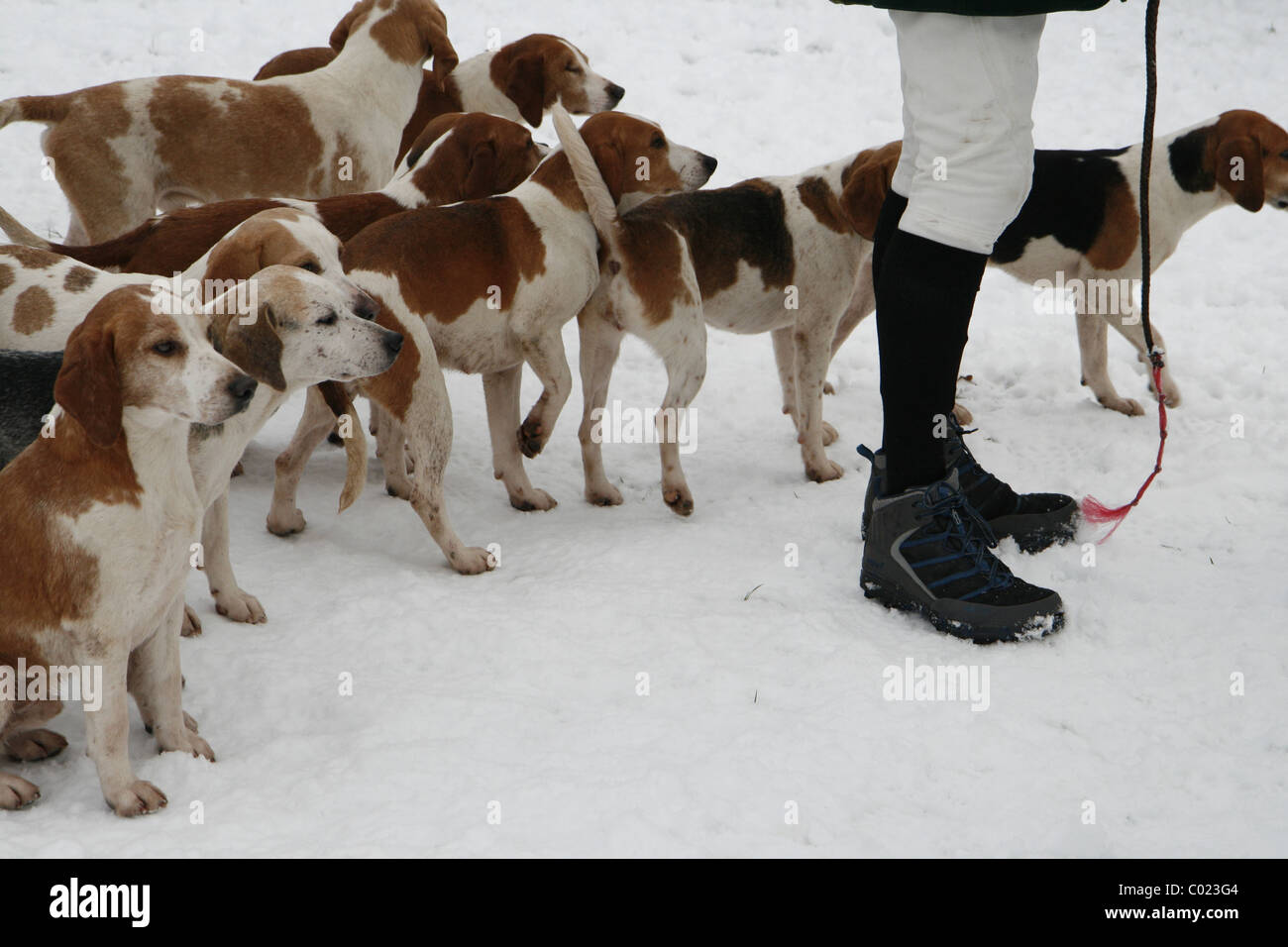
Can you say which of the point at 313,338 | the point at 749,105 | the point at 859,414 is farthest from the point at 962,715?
the point at 749,105

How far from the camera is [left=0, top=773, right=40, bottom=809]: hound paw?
2.25m

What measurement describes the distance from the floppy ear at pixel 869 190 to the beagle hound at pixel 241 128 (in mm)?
1827

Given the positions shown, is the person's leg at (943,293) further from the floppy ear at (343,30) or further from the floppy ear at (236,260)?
the floppy ear at (343,30)

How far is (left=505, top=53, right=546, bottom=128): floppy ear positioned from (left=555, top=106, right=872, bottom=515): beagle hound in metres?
1.00

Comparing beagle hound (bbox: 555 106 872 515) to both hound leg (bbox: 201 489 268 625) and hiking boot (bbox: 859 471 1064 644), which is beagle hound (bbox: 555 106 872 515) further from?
hound leg (bbox: 201 489 268 625)

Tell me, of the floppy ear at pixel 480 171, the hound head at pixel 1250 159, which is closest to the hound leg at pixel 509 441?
the floppy ear at pixel 480 171

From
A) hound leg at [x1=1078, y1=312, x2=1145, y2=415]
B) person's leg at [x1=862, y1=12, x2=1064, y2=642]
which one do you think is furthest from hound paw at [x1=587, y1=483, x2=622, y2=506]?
hound leg at [x1=1078, y1=312, x2=1145, y2=415]

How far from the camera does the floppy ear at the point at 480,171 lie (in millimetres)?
4121

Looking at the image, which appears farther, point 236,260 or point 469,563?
point 469,563

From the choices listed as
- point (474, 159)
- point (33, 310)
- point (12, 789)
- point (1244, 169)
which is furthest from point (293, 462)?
point (1244, 169)

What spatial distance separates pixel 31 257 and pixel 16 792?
1.64 meters

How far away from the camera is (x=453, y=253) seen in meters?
3.61

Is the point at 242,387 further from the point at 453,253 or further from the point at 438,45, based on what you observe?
the point at 438,45
